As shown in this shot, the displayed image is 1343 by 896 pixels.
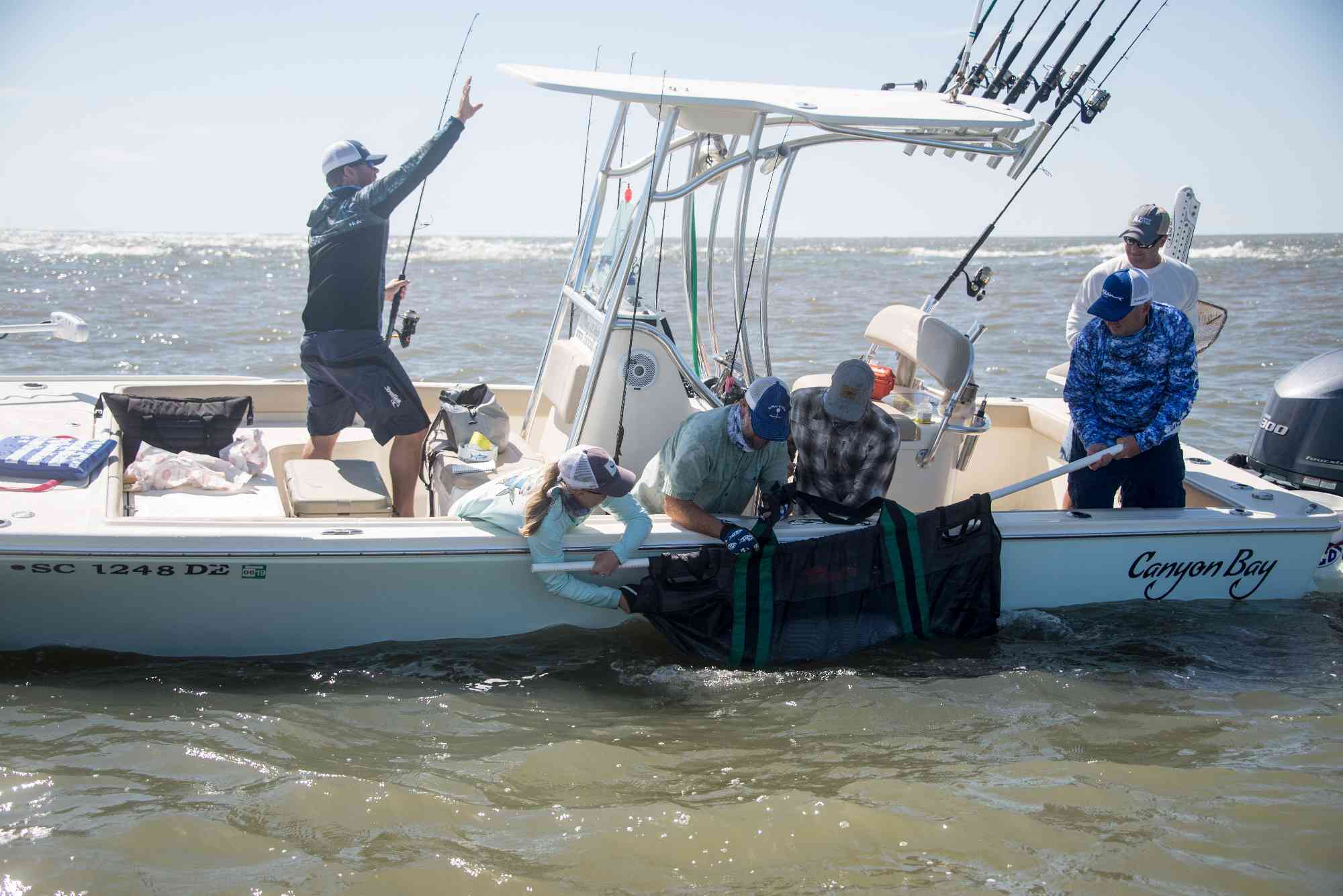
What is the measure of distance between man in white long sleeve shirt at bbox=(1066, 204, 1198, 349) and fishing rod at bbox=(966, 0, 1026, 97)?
0.96 m

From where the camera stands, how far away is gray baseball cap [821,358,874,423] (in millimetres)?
4059

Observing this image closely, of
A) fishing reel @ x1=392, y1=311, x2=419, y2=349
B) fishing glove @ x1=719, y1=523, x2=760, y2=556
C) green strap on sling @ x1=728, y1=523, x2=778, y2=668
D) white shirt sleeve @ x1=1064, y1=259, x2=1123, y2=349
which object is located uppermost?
white shirt sleeve @ x1=1064, y1=259, x2=1123, y2=349

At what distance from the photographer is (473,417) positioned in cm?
496

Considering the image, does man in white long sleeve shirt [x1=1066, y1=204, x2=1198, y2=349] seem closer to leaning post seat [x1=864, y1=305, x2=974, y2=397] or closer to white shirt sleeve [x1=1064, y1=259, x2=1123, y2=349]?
white shirt sleeve [x1=1064, y1=259, x2=1123, y2=349]

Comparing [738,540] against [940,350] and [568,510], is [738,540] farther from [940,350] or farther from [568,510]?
[940,350]

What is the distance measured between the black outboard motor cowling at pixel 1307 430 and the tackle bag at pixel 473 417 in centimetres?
351

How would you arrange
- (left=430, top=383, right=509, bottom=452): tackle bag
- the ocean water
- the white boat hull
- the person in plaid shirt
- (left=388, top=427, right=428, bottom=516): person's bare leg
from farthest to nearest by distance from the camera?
1. (left=430, top=383, right=509, bottom=452): tackle bag
2. (left=388, top=427, right=428, bottom=516): person's bare leg
3. the person in plaid shirt
4. the white boat hull
5. the ocean water

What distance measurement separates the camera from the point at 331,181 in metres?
4.61

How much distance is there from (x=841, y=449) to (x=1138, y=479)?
1287mm

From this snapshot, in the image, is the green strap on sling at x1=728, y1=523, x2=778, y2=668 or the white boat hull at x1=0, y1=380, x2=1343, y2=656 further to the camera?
the green strap on sling at x1=728, y1=523, x2=778, y2=668

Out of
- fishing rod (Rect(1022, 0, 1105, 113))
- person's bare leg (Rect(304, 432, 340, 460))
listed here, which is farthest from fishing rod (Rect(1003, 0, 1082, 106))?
person's bare leg (Rect(304, 432, 340, 460))

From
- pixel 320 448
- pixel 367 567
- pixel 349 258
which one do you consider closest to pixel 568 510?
pixel 367 567

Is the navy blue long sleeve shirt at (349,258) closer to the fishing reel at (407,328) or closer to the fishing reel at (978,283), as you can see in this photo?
the fishing reel at (407,328)

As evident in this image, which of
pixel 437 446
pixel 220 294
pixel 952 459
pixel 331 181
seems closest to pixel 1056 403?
pixel 952 459
